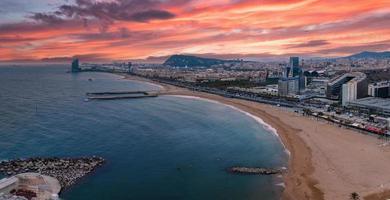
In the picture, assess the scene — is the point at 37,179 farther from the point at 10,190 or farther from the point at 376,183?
the point at 376,183

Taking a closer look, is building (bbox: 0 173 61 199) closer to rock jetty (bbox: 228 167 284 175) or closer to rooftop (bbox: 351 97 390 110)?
rock jetty (bbox: 228 167 284 175)

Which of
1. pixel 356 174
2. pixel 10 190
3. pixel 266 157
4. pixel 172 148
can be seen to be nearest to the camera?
pixel 10 190

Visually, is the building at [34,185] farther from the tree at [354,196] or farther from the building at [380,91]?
the building at [380,91]

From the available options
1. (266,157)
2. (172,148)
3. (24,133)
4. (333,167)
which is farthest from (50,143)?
(333,167)

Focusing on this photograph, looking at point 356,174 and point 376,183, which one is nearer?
point 376,183

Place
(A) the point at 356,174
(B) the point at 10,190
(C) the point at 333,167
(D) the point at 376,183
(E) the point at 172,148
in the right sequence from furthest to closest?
(E) the point at 172,148 → (C) the point at 333,167 → (A) the point at 356,174 → (D) the point at 376,183 → (B) the point at 10,190

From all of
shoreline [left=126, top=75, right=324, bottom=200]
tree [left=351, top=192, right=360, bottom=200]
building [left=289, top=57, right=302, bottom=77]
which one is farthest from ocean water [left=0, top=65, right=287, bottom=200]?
building [left=289, top=57, right=302, bottom=77]
